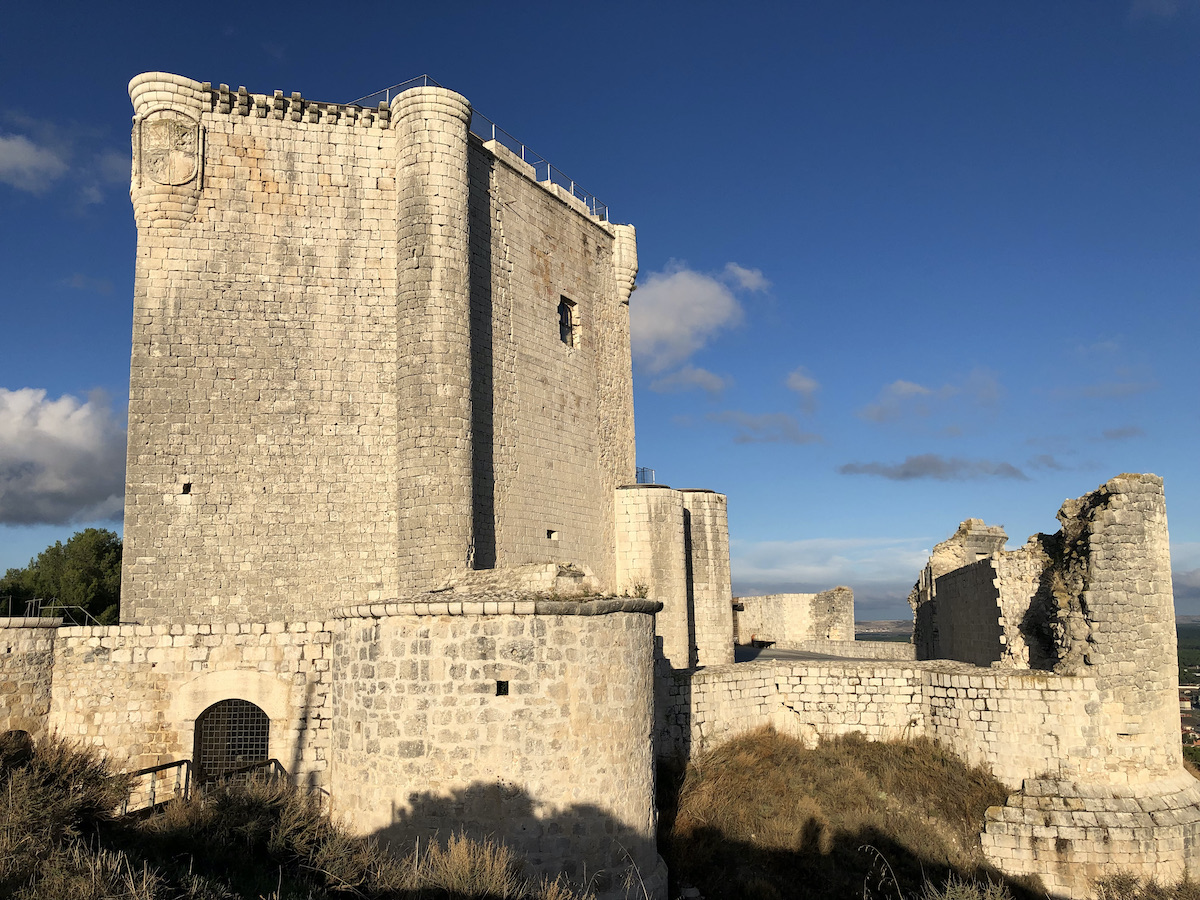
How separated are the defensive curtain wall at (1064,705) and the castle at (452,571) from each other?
4 cm

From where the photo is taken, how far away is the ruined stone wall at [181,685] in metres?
10.1

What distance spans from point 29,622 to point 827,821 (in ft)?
33.2

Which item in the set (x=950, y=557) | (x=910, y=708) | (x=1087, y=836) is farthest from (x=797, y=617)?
(x=1087, y=836)

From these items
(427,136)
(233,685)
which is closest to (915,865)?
(233,685)

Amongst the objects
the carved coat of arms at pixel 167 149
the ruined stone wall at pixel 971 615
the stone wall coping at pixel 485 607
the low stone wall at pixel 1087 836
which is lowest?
the low stone wall at pixel 1087 836

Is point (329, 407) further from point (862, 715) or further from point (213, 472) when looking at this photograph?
point (862, 715)

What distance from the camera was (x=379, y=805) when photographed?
793 centimetres

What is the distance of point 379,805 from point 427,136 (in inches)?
435

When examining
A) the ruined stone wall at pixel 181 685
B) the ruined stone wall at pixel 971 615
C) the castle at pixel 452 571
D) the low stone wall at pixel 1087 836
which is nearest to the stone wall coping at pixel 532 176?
the castle at pixel 452 571

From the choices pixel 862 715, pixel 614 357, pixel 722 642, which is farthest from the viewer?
pixel 614 357

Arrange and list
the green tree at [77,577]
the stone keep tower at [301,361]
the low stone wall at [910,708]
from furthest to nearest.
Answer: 1. the green tree at [77,577]
2. the stone keep tower at [301,361]
3. the low stone wall at [910,708]

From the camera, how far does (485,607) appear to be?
7.75 m

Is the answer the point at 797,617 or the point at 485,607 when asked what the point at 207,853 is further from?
the point at 797,617

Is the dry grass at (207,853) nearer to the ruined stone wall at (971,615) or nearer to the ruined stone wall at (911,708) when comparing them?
the ruined stone wall at (911,708)
